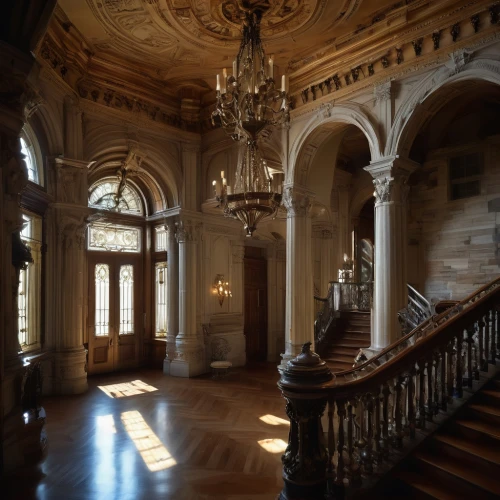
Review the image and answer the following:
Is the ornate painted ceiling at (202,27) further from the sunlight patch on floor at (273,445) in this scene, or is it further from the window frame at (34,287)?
the sunlight patch on floor at (273,445)

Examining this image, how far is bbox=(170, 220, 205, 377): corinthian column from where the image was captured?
31.0ft

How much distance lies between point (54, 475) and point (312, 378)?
2980mm

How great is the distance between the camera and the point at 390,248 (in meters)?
6.68

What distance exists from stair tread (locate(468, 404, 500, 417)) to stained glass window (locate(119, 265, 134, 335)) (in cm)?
815

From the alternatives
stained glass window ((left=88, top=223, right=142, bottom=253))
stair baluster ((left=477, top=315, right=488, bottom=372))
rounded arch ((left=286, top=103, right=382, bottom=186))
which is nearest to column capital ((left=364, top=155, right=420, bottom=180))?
rounded arch ((left=286, top=103, right=382, bottom=186))

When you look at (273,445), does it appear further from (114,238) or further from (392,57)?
(114,238)

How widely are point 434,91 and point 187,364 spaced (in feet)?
23.0

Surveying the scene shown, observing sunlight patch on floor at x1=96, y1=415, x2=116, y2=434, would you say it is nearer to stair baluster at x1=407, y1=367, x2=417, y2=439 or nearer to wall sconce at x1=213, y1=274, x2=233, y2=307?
stair baluster at x1=407, y1=367, x2=417, y2=439

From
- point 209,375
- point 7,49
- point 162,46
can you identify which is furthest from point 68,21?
point 209,375

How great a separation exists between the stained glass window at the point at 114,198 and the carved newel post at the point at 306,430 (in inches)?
319

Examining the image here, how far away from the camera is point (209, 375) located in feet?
31.1

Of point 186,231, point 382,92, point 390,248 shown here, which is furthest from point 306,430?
point 186,231

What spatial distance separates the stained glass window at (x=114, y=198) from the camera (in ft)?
32.5

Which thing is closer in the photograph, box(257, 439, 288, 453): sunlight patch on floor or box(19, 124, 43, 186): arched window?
box(257, 439, 288, 453): sunlight patch on floor
